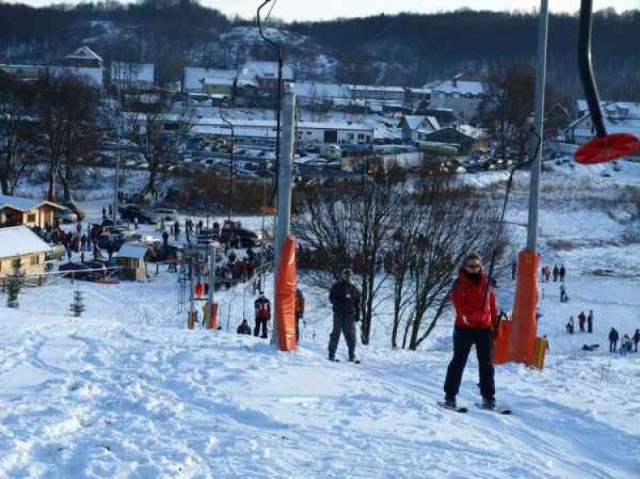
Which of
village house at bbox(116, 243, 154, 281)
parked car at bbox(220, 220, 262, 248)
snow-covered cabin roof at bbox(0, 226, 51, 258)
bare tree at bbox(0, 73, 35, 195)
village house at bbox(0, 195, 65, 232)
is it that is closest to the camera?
snow-covered cabin roof at bbox(0, 226, 51, 258)

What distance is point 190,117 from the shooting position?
78.9 m

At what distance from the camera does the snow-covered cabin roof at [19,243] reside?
3066 cm

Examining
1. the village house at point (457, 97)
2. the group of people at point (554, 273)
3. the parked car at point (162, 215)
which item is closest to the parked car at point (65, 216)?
the parked car at point (162, 215)

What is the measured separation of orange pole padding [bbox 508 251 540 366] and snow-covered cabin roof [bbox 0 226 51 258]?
2257 cm

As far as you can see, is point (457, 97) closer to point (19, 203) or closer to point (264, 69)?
point (264, 69)

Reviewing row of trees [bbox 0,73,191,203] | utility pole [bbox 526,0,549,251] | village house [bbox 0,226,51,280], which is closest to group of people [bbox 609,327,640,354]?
utility pole [bbox 526,0,549,251]

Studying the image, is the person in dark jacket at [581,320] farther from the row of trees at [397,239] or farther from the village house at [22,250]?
the village house at [22,250]

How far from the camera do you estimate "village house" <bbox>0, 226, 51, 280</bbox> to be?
3048cm

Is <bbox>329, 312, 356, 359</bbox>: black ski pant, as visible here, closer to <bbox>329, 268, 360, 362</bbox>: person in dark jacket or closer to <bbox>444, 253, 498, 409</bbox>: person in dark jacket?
<bbox>329, 268, 360, 362</bbox>: person in dark jacket

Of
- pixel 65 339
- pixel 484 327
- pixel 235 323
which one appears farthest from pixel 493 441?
pixel 235 323

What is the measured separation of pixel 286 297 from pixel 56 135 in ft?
150

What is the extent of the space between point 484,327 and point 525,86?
6367 cm

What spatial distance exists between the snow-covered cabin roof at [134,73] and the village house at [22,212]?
→ 85.0 meters

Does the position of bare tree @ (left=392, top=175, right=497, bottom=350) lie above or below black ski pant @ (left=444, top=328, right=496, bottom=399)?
below
